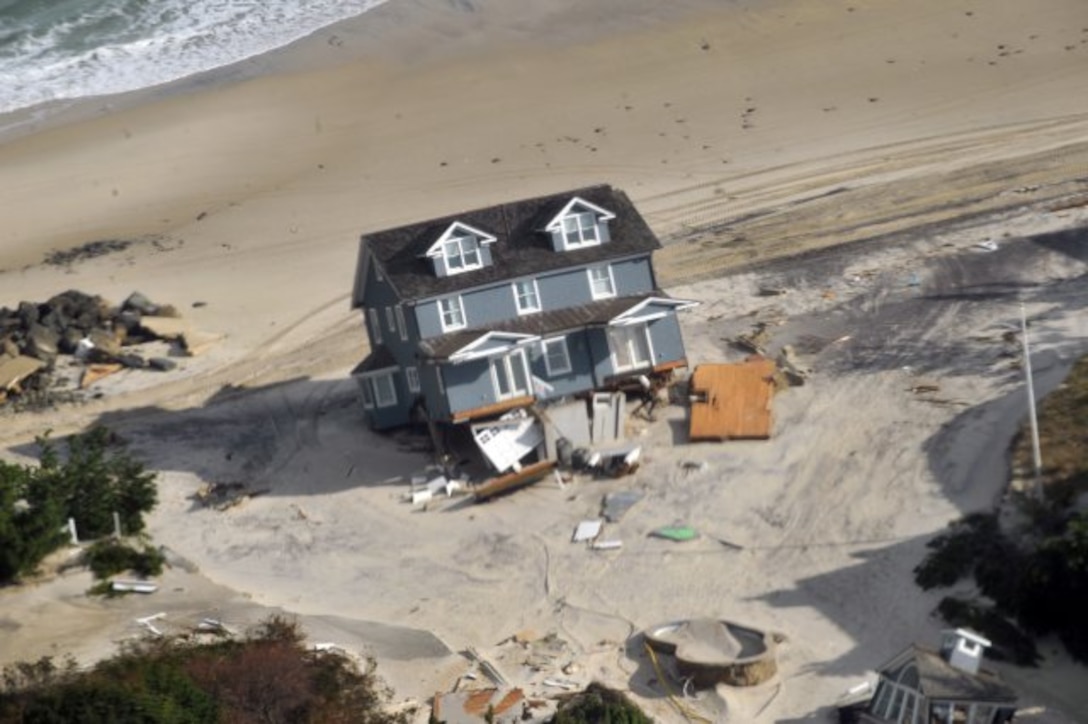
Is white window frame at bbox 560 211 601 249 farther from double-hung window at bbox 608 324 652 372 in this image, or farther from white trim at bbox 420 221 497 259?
double-hung window at bbox 608 324 652 372

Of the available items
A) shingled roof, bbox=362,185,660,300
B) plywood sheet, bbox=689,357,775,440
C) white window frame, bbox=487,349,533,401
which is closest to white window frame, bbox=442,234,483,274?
shingled roof, bbox=362,185,660,300

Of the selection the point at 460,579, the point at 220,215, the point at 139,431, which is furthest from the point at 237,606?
the point at 220,215

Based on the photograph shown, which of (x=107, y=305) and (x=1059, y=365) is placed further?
(x=107, y=305)

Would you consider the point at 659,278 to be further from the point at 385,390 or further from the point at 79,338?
the point at 79,338

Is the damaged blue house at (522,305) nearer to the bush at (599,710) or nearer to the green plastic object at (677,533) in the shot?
the green plastic object at (677,533)

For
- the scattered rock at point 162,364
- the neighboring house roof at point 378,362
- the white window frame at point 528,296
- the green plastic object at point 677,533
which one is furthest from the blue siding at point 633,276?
the scattered rock at point 162,364

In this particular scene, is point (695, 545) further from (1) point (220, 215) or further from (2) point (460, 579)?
(1) point (220, 215)
